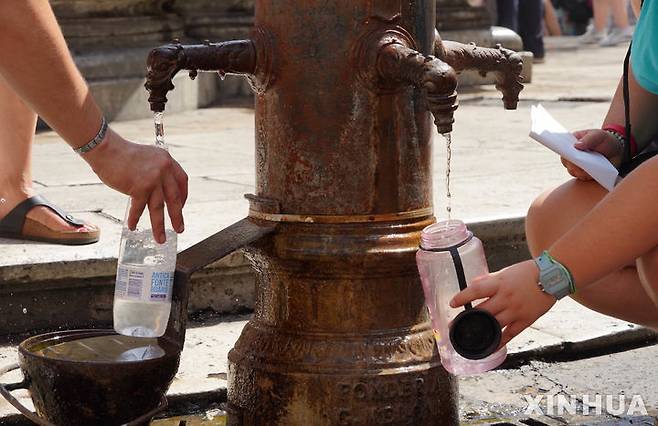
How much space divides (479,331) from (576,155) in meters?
0.62

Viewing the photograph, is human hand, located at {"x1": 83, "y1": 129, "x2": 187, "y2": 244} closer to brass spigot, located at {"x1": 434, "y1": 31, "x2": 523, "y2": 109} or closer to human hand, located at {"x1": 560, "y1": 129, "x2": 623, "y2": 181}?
brass spigot, located at {"x1": 434, "y1": 31, "x2": 523, "y2": 109}

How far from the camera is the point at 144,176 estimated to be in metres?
2.30

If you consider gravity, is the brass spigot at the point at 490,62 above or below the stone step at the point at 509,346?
above

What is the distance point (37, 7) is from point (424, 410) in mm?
1081

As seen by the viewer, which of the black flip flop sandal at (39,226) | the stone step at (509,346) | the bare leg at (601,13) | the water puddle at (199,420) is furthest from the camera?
the bare leg at (601,13)

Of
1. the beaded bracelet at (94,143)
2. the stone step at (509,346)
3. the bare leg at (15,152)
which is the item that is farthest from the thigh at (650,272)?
the bare leg at (15,152)

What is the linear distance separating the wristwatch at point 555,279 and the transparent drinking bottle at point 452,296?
114 mm

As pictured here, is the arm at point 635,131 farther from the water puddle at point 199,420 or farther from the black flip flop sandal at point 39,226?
the black flip flop sandal at point 39,226

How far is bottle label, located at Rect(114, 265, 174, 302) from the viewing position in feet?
7.71

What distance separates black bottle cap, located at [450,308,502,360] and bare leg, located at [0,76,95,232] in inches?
73.4

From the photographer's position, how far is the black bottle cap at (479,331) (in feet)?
6.89

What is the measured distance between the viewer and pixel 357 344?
2443mm

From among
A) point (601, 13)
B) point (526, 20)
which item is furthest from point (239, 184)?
point (601, 13)

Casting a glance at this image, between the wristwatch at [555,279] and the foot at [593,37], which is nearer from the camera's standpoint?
the wristwatch at [555,279]
